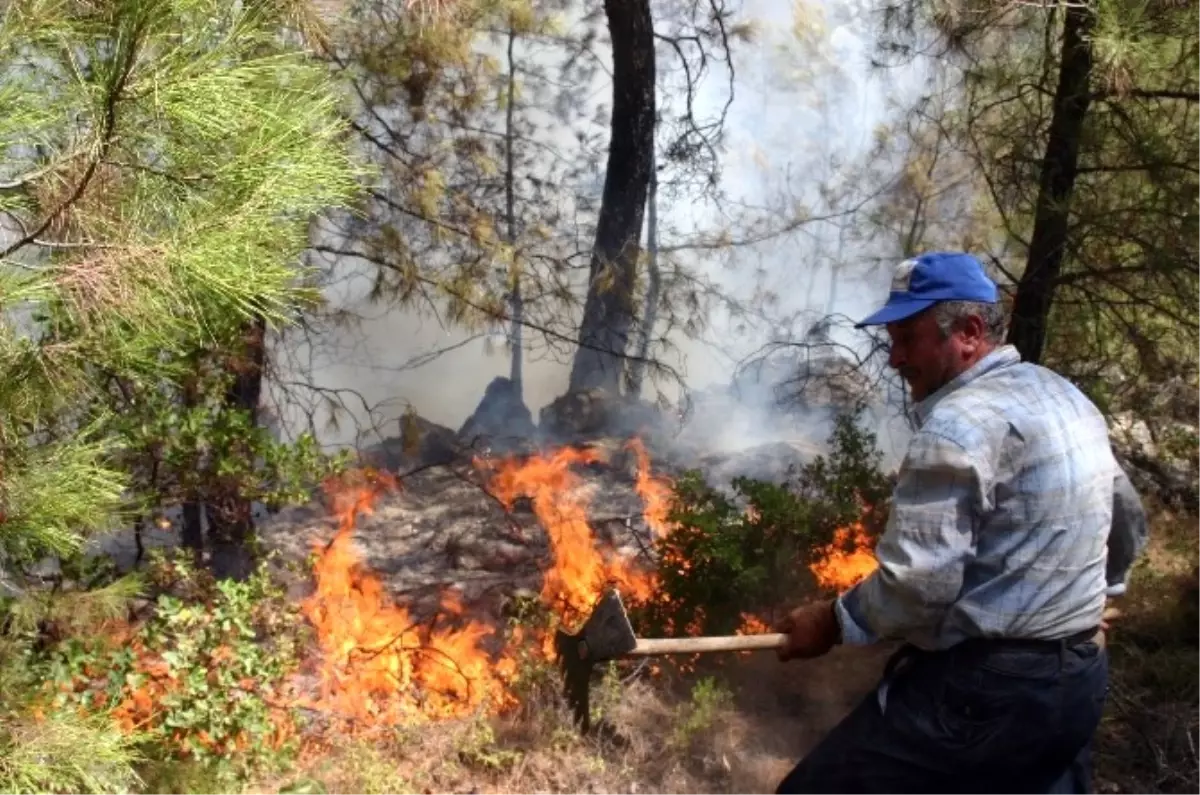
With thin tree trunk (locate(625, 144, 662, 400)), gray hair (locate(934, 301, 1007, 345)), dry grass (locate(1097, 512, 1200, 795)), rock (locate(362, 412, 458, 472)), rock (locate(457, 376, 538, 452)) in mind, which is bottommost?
dry grass (locate(1097, 512, 1200, 795))

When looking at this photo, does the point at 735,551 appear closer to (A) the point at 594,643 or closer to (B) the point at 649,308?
(A) the point at 594,643

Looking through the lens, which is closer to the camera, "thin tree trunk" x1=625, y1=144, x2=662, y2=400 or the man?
the man

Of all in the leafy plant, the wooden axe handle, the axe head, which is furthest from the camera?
the leafy plant

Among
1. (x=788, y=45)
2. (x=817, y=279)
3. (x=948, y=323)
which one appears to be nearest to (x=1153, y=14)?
(x=948, y=323)

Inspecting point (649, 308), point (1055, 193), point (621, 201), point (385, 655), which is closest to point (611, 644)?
point (385, 655)

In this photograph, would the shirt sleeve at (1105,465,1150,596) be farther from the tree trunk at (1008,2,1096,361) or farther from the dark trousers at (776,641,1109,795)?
the tree trunk at (1008,2,1096,361)

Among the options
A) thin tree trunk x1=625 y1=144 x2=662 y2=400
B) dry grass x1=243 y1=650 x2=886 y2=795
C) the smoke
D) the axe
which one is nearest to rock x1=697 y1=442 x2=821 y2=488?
the smoke

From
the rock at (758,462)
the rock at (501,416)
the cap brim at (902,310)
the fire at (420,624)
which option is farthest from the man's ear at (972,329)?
the rock at (501,416)

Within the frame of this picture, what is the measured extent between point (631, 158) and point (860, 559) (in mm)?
3982

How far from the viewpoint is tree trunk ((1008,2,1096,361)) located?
557 cm

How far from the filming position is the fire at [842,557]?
613cm

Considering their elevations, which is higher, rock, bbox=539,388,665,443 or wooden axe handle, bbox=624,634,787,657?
rock, bbox=539,388,665,443

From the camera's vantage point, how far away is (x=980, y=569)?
2.96m

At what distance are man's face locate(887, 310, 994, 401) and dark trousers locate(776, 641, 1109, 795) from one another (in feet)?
2.48
